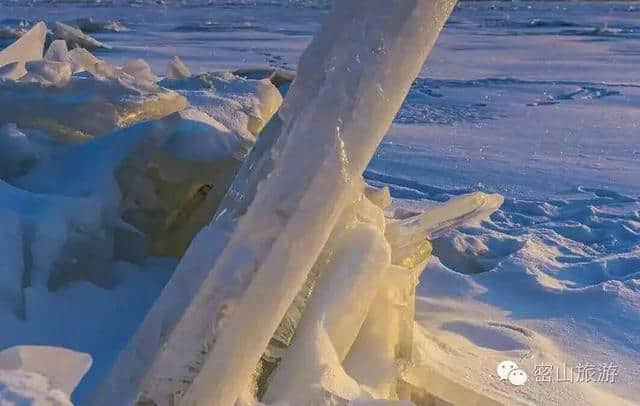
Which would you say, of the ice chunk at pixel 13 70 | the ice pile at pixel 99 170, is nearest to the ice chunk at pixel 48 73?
the ice pile at pixel 99 170

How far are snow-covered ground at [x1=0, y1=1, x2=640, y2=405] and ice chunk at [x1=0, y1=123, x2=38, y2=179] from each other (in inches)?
14.7

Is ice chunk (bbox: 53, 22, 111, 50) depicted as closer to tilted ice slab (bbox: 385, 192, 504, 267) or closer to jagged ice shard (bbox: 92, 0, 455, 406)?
tilted ice slab (bbox: 385, 192, 504, 267)

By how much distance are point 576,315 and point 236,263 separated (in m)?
1.30

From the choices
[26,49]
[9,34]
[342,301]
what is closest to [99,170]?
[342,301]

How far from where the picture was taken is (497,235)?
2.82 meters

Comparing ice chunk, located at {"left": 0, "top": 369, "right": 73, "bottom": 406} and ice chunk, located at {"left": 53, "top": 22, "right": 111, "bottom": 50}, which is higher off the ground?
ice chunk, located at {"left": 0, "top": 369, "right": 73, "bottom": 406}

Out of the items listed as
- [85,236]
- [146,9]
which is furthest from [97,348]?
[146,9]

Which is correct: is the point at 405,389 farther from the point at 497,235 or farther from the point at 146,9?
the point at 146,9

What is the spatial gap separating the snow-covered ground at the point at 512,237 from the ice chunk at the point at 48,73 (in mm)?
591

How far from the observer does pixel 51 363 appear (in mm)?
1114

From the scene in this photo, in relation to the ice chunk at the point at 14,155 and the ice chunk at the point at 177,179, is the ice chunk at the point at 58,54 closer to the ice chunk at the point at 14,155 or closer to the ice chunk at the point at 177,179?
the ice chunk at the point at 14,155

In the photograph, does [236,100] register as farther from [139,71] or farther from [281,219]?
[281,219]

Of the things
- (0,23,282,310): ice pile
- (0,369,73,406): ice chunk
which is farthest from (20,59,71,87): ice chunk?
(0,369,73,406): ice chunk

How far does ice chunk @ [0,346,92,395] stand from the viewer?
110cm
